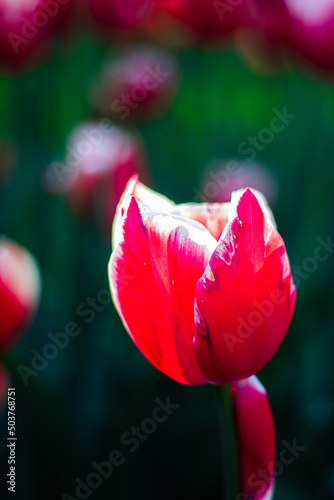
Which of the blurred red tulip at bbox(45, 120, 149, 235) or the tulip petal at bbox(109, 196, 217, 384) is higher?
the tulip petal at bbox(109, 196, 217, 384)

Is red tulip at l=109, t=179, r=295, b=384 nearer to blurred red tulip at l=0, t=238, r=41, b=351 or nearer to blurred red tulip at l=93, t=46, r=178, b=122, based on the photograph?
blurred red tulip at l=0, t=238, r=41, b=351

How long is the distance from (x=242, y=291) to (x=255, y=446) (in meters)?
0.08

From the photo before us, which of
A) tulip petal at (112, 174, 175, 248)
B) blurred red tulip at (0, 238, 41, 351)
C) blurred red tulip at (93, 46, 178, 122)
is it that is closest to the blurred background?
blurred red tulip at (93, 46, 178, 122)

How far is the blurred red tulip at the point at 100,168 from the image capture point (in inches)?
29.0

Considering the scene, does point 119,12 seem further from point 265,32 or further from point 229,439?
point 229,439

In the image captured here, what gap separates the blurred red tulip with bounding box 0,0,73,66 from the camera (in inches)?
26.9

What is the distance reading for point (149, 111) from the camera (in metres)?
0.85

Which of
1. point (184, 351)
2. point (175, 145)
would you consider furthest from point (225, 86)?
point (184, 351)

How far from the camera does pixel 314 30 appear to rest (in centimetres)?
63

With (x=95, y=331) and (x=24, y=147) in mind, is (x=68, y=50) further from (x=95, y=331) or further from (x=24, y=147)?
(x=95, y=331)

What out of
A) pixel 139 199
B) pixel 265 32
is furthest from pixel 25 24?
pixel 139 199

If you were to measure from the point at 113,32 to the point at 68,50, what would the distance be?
0.44ft

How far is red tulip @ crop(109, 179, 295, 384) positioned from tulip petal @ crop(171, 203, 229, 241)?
0.13 ft

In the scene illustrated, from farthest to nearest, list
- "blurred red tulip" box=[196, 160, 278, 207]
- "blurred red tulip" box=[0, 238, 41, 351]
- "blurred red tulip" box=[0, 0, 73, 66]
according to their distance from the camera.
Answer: "blurred red tulip" box=[196, 160, 278, 207] < "blurred red tulip" box=[0, 0, 73, 66] < "blurred red tulip" box=[0, 238, 41, 351]
